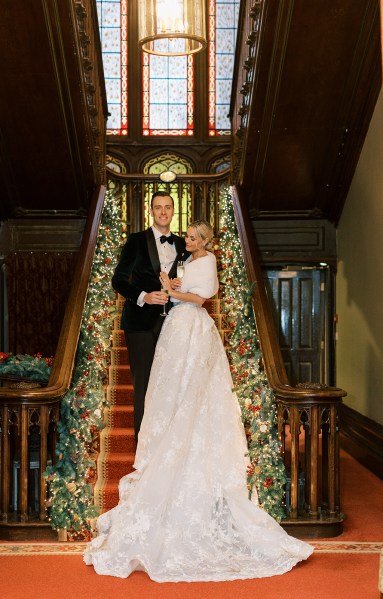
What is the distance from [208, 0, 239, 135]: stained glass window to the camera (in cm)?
1144

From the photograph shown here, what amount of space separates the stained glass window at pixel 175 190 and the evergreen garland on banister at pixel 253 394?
7.64 ft

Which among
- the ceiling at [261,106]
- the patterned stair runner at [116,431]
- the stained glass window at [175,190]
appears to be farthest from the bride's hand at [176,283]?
the stained glass window at [175,190]

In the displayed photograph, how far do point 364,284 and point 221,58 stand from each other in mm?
4761

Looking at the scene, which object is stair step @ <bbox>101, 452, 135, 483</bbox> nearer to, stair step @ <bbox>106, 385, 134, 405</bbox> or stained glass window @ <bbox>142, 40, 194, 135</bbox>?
stair step @ <bbox>106, 385, 134, 405</bbox>

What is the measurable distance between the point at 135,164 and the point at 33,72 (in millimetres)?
4284

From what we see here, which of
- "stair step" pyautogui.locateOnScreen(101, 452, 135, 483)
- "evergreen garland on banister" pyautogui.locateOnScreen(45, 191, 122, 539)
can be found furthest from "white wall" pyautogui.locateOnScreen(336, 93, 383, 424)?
"stair step" pyautogui.locateOnScreen(101, 452, 135, 483)

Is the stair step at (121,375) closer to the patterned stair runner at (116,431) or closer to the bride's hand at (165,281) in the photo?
the patterned stair runner at (116,431)

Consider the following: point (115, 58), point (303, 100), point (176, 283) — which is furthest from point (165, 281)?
point (115, 58)

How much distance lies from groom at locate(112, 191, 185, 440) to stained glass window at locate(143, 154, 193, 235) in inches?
151

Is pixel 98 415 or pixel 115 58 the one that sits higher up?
pixel 115 58

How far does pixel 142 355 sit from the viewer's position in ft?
17.6

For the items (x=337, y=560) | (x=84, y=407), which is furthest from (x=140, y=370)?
(x=337, y=560)

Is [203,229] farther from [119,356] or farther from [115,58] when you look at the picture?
[115,58]

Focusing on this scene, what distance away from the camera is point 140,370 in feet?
17.6
